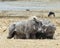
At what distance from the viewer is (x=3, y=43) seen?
867 centimetres

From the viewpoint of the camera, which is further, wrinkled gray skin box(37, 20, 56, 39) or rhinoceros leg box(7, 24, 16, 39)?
rhinoceros leg box(7, 24, 16, 39)

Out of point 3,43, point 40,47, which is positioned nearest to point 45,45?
point 40,47

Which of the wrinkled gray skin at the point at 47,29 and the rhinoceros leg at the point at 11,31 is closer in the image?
the wrinkled gray skin at the point at 47,29

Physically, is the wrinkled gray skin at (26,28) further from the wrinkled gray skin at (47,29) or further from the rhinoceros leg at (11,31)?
the wrinkled gray skin at (47,29)

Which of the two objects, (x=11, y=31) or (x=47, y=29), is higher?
(x=47, y=29)

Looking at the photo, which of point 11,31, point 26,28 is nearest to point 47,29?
point 26,28

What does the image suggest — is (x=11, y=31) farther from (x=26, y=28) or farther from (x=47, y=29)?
(x=47, y=29)

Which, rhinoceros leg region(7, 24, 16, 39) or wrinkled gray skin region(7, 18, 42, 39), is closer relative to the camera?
wrinkled gray skin region(7, 18, 42, 39)

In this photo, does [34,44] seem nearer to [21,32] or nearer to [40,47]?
[40,47]

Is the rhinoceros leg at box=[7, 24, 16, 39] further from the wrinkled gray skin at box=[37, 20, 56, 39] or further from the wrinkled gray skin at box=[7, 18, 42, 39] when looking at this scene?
the wrinkled gray skin at box=[37, 20, 56, 39]

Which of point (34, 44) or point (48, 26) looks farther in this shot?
point (48, 26)

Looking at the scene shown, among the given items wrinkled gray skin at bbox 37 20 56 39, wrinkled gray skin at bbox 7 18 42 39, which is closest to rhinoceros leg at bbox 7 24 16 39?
wrinkled gray skin at bbox 7 18 42 39

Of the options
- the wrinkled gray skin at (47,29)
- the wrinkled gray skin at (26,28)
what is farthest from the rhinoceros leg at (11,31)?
the wrinkled gray skin at (47,29)

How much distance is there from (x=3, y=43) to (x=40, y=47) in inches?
46.0
